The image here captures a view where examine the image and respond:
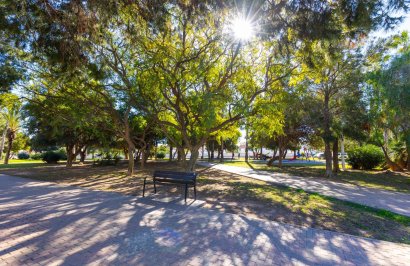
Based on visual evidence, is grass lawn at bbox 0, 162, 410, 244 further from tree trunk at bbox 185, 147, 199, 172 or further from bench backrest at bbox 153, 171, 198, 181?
tree trunk at bbox 185, 147, 199, 172

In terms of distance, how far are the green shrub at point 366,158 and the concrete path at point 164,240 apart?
2295cm

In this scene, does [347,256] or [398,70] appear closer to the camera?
[347,256]

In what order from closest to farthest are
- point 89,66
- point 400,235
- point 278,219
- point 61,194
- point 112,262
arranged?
point 112,262, point 400,235, point 278,219, point 89,66, point 61,194

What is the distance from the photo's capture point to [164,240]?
14.4ft

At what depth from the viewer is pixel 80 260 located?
3.56 metres

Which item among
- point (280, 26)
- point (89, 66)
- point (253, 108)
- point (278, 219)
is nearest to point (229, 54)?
point (253, 108)

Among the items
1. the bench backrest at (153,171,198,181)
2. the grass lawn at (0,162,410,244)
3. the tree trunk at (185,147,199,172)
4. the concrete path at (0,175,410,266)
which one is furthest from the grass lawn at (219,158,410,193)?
the bench backrest at (153,171,198,181)

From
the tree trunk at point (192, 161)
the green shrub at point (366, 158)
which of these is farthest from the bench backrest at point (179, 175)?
the green shrub at point (366, 158)

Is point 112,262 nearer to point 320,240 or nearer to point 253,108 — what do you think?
point 320,240

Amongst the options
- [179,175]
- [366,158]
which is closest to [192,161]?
[179,175]

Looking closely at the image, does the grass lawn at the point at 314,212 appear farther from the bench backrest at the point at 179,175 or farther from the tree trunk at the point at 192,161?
the tree trunk at the point at 192,161

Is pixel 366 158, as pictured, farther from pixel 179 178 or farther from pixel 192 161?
pixel 179 178

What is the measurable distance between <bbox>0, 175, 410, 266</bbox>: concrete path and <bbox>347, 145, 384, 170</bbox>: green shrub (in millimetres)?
22951

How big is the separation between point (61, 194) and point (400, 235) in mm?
9499
